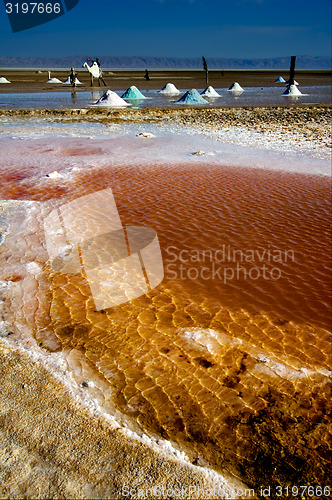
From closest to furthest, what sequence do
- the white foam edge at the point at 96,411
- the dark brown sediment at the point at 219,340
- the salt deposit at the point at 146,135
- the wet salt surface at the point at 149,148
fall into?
the white foam edge at the point at 96,411
the dark brown sediment at the point at 219,340
the wet salt surface at the point at 149,148
the salt deposit at the point at 146,135

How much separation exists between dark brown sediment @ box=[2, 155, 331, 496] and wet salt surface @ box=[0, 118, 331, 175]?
2670 mm

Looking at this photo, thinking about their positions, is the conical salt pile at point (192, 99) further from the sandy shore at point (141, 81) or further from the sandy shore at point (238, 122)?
the sandy shore at point (141, 81)

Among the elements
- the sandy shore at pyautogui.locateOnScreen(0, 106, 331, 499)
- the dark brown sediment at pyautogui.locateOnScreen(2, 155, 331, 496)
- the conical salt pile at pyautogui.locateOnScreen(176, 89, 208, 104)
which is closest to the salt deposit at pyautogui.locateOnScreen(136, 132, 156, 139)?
the dark brown sediment at pyautogui.locateOnScreen(2, 155, 331, 496)

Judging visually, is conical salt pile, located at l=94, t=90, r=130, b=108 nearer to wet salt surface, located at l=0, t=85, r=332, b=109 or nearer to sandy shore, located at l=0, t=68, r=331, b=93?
wet salt surface, located at l=0, t=85, r=332, b=109

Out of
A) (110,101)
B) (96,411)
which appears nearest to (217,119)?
(110,101)

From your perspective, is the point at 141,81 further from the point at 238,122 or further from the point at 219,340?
the point at 219,340

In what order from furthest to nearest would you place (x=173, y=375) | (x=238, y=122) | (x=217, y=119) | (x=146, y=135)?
(x=217, y=119) → (x=238, y=122) → (x=146, y=135) → (x=173, y=375)

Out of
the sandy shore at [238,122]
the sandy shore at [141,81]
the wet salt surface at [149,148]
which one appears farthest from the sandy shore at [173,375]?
the sandy shore at [141,81]

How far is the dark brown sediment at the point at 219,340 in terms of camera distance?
217 cm

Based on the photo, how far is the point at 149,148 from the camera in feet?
29.5

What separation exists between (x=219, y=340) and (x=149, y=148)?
676 cm

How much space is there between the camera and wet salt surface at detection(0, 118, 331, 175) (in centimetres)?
771

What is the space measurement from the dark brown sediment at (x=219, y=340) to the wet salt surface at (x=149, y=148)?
2670 mm

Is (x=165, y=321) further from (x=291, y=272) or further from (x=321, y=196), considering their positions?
(x=321, y=196)
